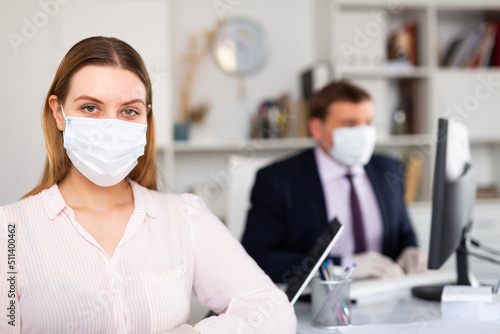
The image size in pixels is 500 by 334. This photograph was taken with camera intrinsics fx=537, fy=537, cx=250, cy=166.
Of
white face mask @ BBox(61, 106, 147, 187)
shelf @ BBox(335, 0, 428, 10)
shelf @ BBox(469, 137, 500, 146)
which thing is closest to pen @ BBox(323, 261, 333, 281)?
white face mask @ BBox(61, 106, 147, 187)

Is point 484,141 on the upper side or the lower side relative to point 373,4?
lower

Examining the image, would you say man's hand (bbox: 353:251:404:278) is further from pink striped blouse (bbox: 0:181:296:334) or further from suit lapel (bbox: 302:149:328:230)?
pink striped blouse (bbox: 0:181:296:334)

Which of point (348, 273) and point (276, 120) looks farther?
point (276, 120)

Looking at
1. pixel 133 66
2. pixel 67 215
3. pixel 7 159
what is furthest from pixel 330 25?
pixel 67 215

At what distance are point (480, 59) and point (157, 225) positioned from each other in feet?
9.31

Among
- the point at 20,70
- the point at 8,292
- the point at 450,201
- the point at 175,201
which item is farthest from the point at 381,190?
the point at 20,70

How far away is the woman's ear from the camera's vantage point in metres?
1.15

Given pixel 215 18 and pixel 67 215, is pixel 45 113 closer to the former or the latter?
pixel 67 215

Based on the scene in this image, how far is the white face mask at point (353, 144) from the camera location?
2125 mm

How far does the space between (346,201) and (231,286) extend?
41.1 inches

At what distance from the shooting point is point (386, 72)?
10.5 ft

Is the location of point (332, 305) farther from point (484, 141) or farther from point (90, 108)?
point (484, 141)

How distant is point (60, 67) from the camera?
3.72 ft

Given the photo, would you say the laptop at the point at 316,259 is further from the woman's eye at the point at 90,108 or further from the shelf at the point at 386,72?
the shelf at the point at 386,72
